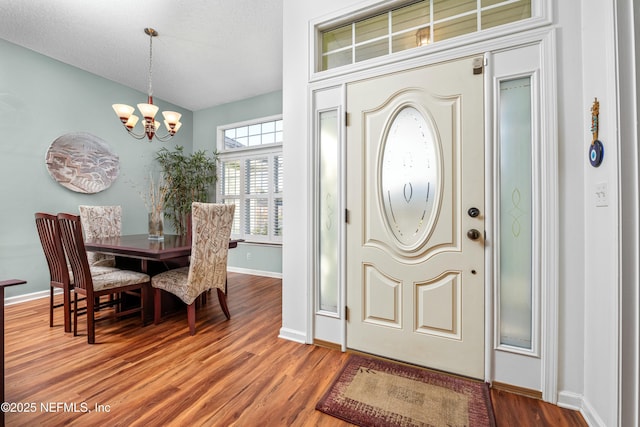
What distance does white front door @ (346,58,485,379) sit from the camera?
1839mm

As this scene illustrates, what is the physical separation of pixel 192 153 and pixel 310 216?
168 inches

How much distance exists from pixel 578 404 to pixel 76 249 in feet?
12.0

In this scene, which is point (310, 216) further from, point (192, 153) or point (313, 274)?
point (192, 153)

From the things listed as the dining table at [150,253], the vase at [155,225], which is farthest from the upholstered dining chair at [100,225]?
the vase at [155,225]

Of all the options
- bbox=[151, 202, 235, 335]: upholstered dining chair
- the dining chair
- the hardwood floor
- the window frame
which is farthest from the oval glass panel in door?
the dining chair

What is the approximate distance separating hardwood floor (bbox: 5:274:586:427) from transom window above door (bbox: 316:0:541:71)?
2.34 metres

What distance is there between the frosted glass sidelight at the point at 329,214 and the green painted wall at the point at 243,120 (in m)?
2.41

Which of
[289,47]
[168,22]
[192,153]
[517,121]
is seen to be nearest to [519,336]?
[517,121]

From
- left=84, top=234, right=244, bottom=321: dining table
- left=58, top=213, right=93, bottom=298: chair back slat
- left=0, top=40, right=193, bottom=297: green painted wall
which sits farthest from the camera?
left=0, top=40, right=193, bottom=297: green painted wall

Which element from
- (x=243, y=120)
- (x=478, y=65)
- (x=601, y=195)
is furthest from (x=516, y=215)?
(x=243, y=120)

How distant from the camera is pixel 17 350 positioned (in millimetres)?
2178

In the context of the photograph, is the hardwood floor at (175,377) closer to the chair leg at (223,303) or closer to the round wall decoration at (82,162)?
the chair leg at (223,303)

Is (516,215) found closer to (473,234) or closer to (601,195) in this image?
(473,234)

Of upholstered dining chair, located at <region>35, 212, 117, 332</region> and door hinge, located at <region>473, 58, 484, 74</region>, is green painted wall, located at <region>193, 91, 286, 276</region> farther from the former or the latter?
door hinge, located at <region>473, 58, 484, 74</region>
